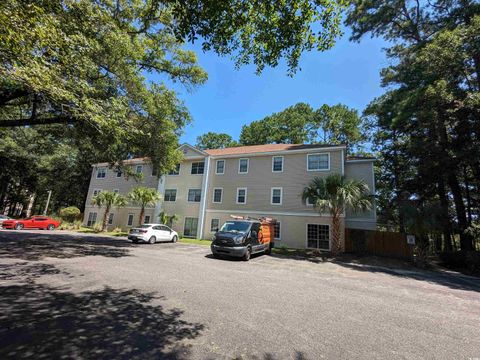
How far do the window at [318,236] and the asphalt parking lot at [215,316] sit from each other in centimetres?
1038

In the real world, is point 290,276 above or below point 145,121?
below

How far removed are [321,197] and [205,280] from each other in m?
10.6

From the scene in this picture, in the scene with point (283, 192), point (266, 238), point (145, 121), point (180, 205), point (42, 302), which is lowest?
point (42, 302)

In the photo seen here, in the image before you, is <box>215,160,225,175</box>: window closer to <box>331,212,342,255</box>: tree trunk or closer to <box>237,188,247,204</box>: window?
<box>237,188,247,204</box>: window

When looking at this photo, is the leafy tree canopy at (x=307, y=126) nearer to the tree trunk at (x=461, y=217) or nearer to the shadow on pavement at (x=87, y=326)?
the tree trunk at (x=461, y=217)

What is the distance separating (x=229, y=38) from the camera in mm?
5086

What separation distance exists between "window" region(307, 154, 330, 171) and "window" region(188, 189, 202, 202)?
1109 cm

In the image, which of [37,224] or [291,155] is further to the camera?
[37,224]

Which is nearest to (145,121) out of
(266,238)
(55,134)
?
(55,134)

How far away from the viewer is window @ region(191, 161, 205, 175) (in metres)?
25.1

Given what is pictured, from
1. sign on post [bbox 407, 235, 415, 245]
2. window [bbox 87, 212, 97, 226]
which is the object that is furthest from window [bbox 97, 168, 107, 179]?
sign on post [bbox 407, 235, 415, 245]

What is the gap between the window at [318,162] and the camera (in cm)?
2009

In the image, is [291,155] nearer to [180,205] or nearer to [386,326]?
[180,205]

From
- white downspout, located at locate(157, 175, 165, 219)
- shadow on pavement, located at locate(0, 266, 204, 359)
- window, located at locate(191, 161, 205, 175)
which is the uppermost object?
window, located at locate(191, 161, 205, 175)
